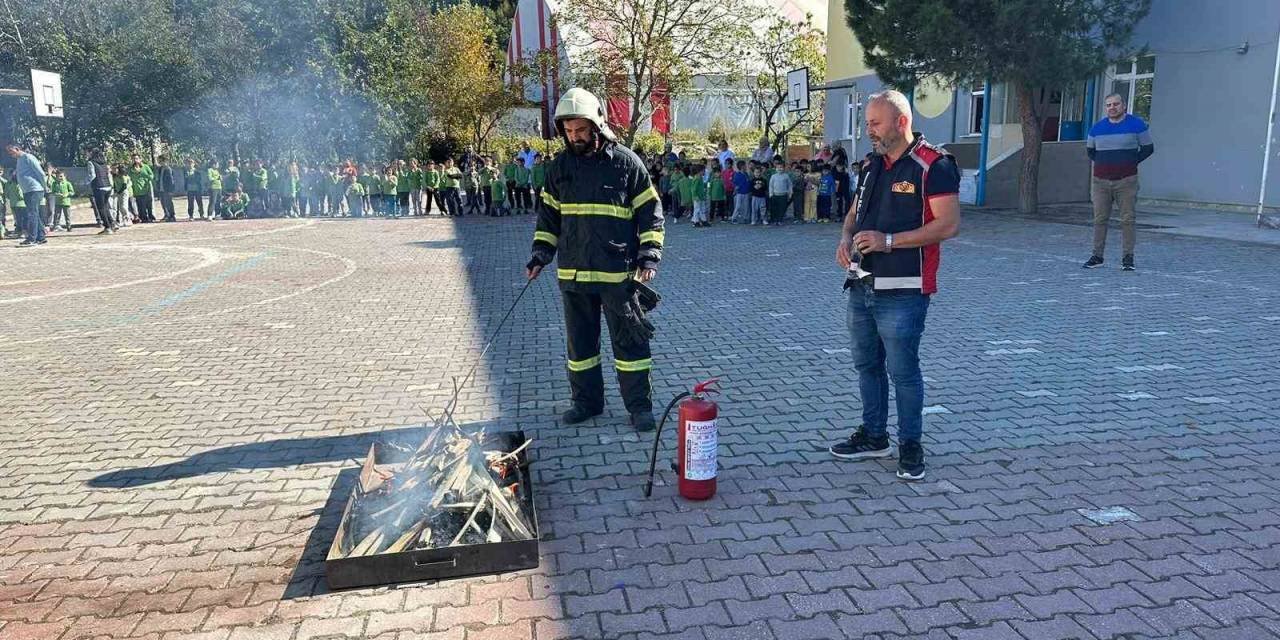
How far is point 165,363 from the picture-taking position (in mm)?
7359

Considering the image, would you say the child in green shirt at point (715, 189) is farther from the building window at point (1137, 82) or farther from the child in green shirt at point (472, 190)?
the building window at point (1137, 82)

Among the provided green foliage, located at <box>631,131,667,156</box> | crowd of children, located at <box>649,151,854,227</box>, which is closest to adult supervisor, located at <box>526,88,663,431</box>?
crowd of children, located at <box>649,151,854,227</box>

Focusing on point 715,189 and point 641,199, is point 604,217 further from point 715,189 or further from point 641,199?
point 715,189

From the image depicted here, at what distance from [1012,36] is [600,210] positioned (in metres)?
14.4

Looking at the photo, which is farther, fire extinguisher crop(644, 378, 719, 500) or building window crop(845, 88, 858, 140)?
building window crop(845, 88, 858, 140)

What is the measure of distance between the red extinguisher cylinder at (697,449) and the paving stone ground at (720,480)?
0.10 metres

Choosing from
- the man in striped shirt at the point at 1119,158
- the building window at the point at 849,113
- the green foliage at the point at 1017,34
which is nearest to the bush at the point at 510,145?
the building window at the point at 849,113

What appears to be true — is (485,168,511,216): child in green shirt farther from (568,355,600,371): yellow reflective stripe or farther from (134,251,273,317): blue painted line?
(568,355,600,371): yellow reflective stripe

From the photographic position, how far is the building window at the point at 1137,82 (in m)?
19.5

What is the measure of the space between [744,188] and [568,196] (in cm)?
1407

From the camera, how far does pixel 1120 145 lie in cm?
1035

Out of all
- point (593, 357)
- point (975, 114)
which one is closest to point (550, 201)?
point (593, 357)

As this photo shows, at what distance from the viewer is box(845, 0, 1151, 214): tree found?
16469 mm

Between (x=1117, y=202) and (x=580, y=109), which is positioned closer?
(x=580, y=109)
